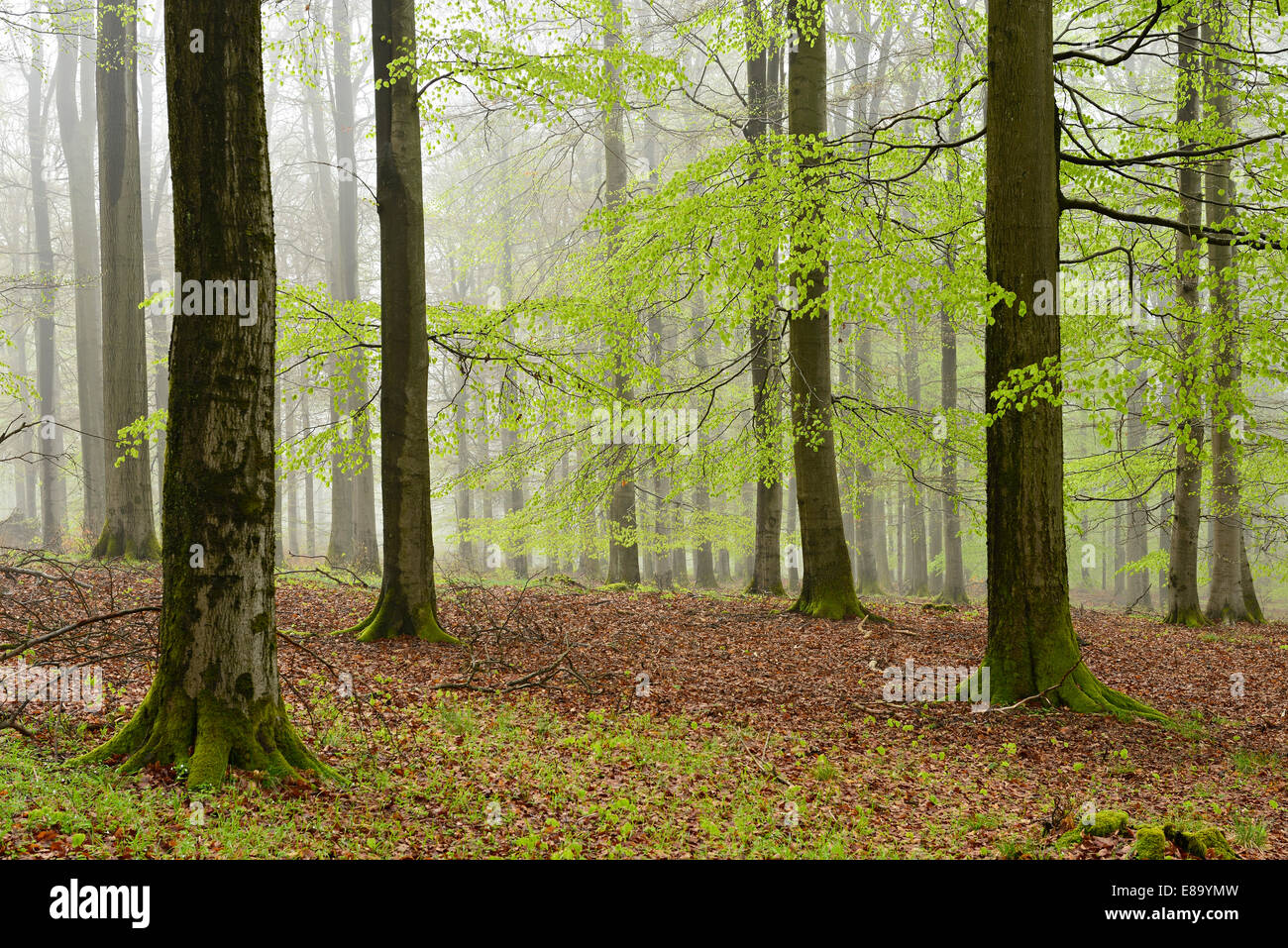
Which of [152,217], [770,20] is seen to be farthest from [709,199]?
[152,217]

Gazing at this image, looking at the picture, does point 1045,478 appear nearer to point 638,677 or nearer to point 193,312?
point 638,677

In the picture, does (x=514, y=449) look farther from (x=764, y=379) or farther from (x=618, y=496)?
(x=764, y=379)

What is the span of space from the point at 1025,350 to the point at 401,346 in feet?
19.5

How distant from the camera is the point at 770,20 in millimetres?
11211

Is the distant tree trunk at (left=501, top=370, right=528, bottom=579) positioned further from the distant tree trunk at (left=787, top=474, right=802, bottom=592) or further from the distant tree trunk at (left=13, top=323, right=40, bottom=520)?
the distant tree trunk at (left=13, top=323, right=40, bottom=520)

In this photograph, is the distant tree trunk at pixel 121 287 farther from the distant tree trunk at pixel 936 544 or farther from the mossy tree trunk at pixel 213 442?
the distant tree trunk at pixel 936 544

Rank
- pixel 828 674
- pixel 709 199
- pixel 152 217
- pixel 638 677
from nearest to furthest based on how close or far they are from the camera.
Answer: pixel 638 677 < pixel 828 674 < pixel 709 199 < pixel 152 217

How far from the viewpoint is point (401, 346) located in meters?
8.49

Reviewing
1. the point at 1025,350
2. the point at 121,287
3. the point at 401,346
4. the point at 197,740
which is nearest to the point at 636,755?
the point at 197,740

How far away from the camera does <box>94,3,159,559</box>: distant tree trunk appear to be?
11625 mm

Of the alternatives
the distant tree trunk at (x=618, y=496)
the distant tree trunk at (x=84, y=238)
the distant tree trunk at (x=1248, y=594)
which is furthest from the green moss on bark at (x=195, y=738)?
the distant tree trunk at (x=84, y=238)

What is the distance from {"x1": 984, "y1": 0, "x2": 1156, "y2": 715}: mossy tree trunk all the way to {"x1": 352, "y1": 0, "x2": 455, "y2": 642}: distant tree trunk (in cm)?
549

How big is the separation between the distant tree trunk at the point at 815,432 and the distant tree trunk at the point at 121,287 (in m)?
9.26
